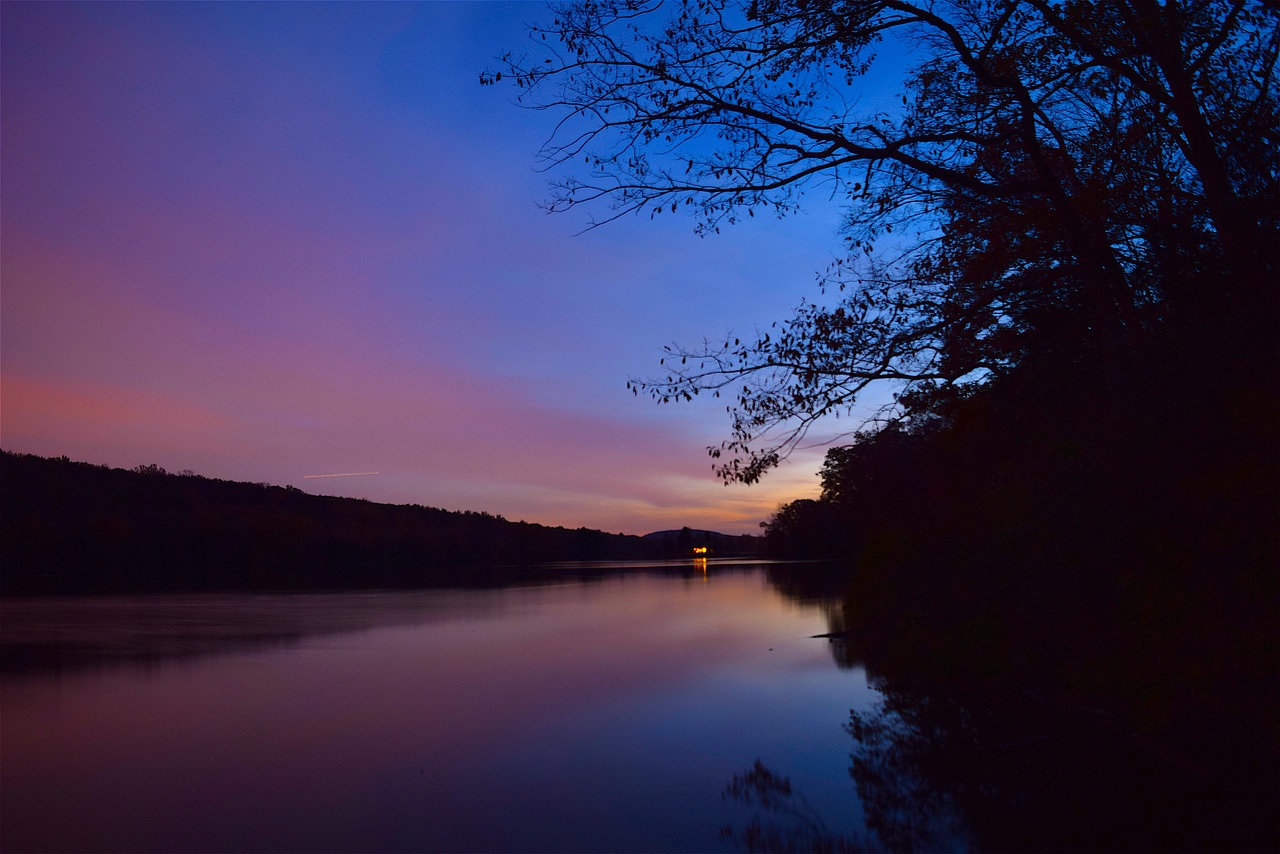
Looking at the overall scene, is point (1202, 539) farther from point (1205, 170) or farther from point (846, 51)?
point (846, 51)

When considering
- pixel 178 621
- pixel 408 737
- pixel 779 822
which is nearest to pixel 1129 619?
pixel 779 822

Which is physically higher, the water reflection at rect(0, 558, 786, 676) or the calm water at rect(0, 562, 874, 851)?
the water reflection at rect(0, 558, 786, 676)

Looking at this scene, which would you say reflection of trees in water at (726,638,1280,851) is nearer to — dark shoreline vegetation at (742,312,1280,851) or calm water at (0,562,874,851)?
dark shoreline vegetation at (742,312,1280,851)

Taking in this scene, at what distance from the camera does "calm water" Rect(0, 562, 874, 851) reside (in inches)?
293

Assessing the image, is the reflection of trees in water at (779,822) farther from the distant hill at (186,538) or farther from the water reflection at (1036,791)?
the distant hill at (186,538)

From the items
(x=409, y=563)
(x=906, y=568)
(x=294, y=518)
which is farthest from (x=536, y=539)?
(x=906, y=568)

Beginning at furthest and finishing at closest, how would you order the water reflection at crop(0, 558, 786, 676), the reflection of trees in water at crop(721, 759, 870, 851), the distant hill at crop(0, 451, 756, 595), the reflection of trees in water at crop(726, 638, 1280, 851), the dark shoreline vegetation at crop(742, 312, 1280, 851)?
the distant hill at crop(0, 451, 756, 595)
the water reflection at crop(0, 558, 786, 676)
the reflection of trees in water at crop(721, 759, 870, 851)
the reflection of trees in water at crop(726, 638, 1280, 851)
the dark shoreline vegetation at crop(742, 312, 1280, 851)

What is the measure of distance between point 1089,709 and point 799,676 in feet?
20.3

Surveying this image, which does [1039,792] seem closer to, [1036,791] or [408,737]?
[1036,791]

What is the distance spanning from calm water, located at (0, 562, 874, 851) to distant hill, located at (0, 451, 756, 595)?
32.4m

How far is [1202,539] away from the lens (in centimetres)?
624

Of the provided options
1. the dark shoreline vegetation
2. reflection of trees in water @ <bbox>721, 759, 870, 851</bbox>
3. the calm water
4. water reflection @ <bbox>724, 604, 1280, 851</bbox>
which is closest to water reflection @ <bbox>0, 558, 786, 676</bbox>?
the calm water

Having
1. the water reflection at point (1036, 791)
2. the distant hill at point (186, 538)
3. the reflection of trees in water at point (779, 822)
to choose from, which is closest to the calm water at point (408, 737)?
the reflection of trees in water at point (779, 822)

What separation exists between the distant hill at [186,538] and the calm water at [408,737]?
32362mm
